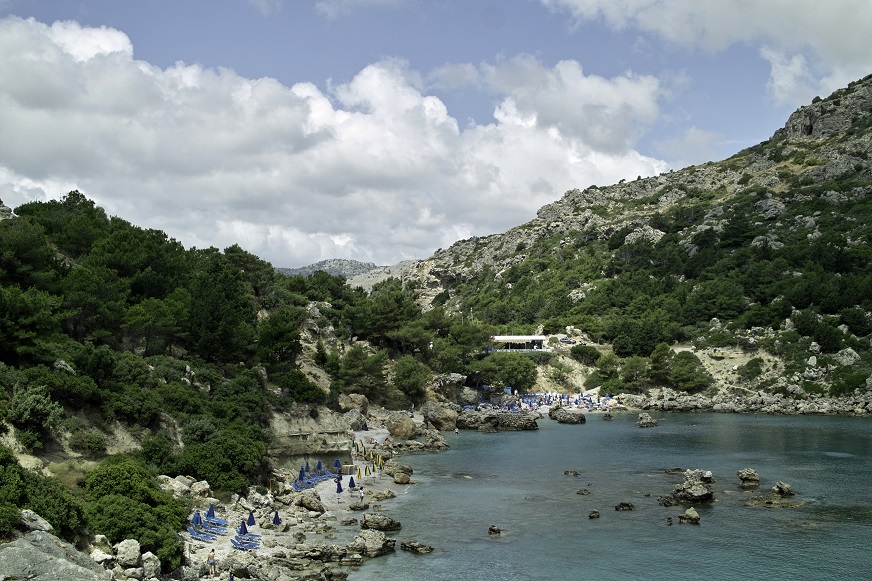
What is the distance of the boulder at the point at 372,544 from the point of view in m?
28.7

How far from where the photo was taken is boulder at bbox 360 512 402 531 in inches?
1285

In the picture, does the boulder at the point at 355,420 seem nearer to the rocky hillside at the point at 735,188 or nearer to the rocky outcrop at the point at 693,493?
the rocky outcrop at the point at 693,493

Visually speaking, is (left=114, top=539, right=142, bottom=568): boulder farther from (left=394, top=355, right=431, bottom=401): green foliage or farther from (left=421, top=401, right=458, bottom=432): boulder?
(left=394, top=355, right=431, bottom=401): green foliage

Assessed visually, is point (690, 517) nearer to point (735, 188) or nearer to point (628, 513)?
point (628, 513)

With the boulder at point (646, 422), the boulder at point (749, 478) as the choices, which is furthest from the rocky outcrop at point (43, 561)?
the boulder at point (646, 422)

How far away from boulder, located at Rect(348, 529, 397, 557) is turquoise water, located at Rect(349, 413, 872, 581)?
0.73 m

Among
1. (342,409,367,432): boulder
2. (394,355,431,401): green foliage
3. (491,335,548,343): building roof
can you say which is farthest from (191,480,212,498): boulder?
(491,335,548,343): building roof

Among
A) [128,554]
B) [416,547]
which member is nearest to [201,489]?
[416,547]

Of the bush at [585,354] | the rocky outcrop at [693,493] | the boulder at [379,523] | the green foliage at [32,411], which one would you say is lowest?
the boulder at [379,523]

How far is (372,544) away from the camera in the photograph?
95.1 feet

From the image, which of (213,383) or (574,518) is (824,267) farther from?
(213,383)

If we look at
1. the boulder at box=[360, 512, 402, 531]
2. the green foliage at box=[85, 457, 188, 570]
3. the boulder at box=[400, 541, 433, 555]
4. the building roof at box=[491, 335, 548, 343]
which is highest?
the building roof at box=[491, 335, 548, 343]

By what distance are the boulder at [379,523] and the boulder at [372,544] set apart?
8.11ft

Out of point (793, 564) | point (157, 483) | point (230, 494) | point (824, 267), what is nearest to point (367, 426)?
point (230, 494)
